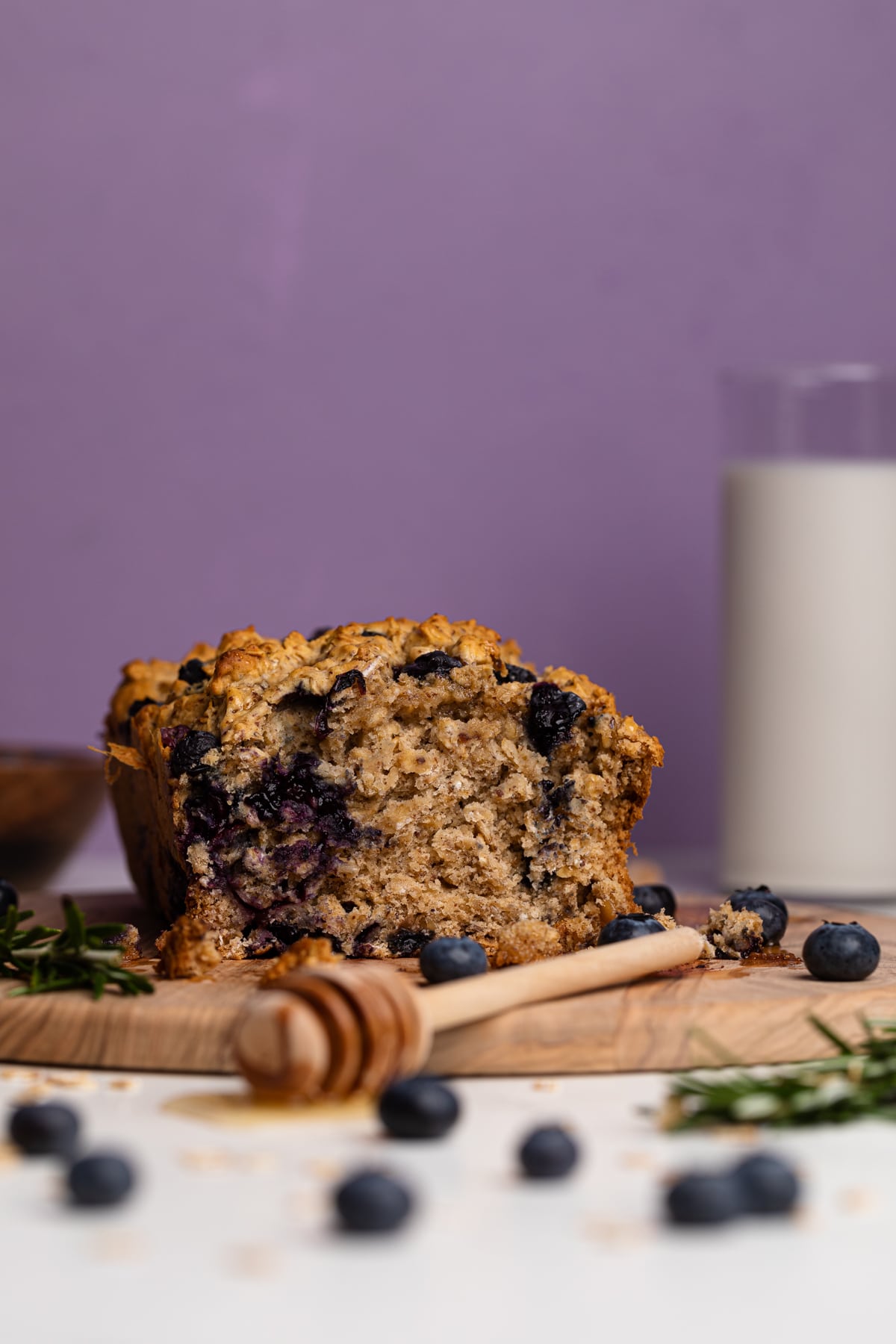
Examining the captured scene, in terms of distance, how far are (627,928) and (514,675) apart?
0.66m

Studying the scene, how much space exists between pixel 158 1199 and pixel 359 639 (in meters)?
1.73

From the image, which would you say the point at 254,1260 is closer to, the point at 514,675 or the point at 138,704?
the point at 514,675

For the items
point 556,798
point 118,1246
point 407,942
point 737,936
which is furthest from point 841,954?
point 118,1246

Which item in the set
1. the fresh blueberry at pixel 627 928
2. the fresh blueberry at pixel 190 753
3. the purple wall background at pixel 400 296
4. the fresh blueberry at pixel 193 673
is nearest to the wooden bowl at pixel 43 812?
the fresh blueberry at pixel 193 673

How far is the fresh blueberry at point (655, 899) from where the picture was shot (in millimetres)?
3625

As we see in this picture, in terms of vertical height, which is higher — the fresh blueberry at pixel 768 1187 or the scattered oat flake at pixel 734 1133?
the fresh blueberry at pixel 768 1187

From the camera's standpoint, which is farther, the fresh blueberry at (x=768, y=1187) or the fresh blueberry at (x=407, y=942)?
the fresh blueberry at (x=407, y=942)

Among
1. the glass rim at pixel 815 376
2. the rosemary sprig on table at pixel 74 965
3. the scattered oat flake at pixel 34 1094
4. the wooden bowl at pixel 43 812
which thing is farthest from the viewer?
the glass rim at pixel 815 376

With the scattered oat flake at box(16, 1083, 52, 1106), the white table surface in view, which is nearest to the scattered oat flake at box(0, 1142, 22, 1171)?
the white table surface

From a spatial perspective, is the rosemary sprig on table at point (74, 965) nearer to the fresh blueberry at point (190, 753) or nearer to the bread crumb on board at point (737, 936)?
the fresh blueberry at point (190, 753)

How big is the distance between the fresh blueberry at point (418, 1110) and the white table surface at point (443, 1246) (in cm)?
2

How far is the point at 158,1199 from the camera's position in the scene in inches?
77.3

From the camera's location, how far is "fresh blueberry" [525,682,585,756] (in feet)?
11.1

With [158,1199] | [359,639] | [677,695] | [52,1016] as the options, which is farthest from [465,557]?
[158,1199]
